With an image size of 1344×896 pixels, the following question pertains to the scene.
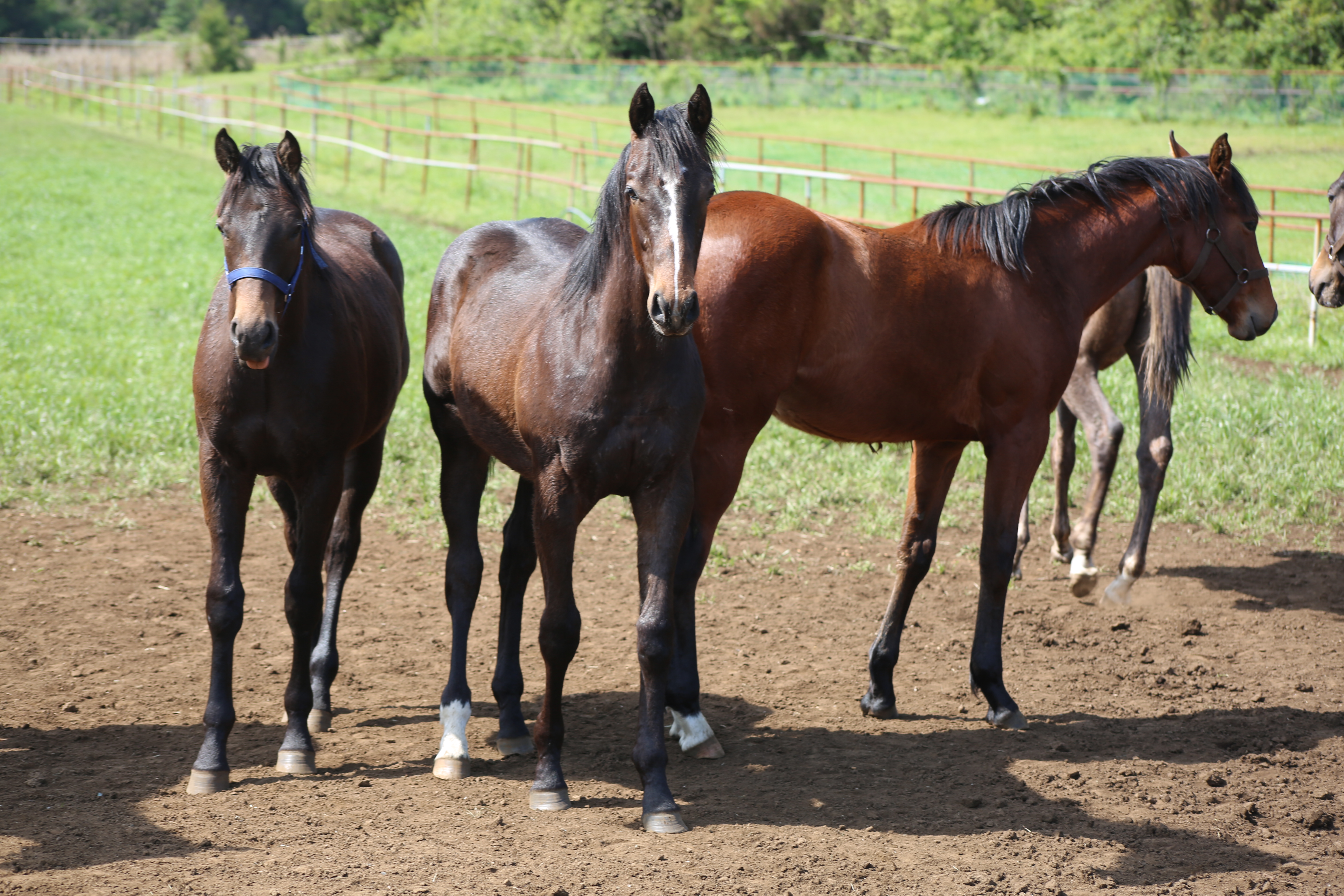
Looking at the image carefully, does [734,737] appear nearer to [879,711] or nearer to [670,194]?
[879,711]

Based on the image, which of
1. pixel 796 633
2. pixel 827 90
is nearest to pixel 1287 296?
pixel 796 633

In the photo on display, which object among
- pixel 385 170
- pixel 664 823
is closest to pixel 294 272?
pixel 664 823

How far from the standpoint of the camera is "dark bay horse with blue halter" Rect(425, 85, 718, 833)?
11.5 ft

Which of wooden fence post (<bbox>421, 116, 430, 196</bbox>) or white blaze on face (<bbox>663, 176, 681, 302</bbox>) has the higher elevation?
wooden fence post (<bbox>421, 116, 430, 196</bbox>)

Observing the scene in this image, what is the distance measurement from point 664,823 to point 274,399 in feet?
6.88

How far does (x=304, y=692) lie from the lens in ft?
14.6

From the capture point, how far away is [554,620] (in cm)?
397

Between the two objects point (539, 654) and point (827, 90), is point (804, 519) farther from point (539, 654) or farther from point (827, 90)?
point (827, 90)

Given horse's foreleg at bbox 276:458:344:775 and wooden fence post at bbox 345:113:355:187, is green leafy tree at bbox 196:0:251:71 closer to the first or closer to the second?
wooden fence post at bbox 345:113:355:187

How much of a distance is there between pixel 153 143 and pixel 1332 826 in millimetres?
32500

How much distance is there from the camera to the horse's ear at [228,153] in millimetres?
3951

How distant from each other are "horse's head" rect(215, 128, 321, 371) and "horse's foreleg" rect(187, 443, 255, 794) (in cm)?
48

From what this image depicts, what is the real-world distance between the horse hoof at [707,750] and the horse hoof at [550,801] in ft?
2.38

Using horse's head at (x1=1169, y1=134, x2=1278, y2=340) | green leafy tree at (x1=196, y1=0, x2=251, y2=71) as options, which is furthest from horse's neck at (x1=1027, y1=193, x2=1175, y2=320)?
green leafy tree at (x1=196, y1=0, x2=251, y2=71)
